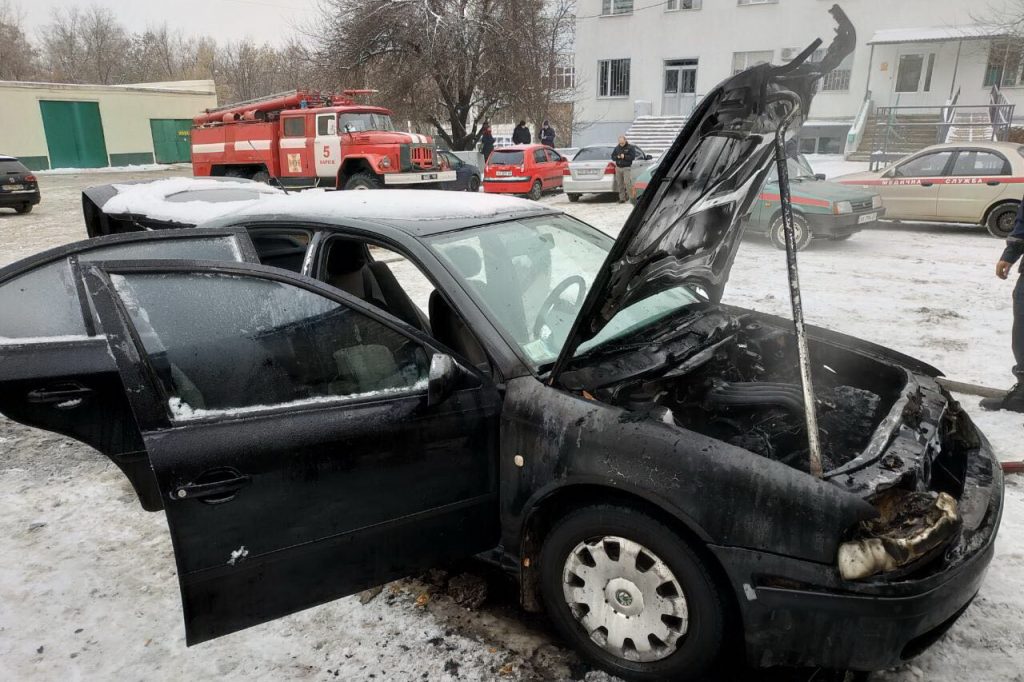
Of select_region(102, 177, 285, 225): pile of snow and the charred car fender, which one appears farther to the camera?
select_region(102, 177, 285, 225): pile of snow

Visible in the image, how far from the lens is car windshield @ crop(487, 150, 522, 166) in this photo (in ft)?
55.1

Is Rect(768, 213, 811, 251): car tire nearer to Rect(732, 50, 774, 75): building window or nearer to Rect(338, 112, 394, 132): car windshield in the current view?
Rect(338, 112, 394, 132): car windshield

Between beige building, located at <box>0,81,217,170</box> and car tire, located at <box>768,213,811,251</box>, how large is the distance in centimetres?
3390

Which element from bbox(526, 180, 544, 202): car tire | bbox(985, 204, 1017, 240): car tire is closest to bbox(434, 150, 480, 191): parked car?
bbox(526, 180, 544, 202): car tire

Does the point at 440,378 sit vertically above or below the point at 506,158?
below

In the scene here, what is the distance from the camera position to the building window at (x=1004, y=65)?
2311 cm

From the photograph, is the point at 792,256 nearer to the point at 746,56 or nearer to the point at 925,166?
the point at 925,166

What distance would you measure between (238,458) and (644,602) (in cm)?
142

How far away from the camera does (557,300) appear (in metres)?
2.94

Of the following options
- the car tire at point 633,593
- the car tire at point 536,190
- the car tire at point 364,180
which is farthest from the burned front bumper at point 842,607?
the car tire at point 536,190

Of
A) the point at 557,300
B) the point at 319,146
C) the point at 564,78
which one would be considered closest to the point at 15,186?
the point at 319,146

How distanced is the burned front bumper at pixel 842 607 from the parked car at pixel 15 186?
17.7 m

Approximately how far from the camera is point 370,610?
8.95 ft

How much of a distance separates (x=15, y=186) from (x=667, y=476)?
1759 centimetres
